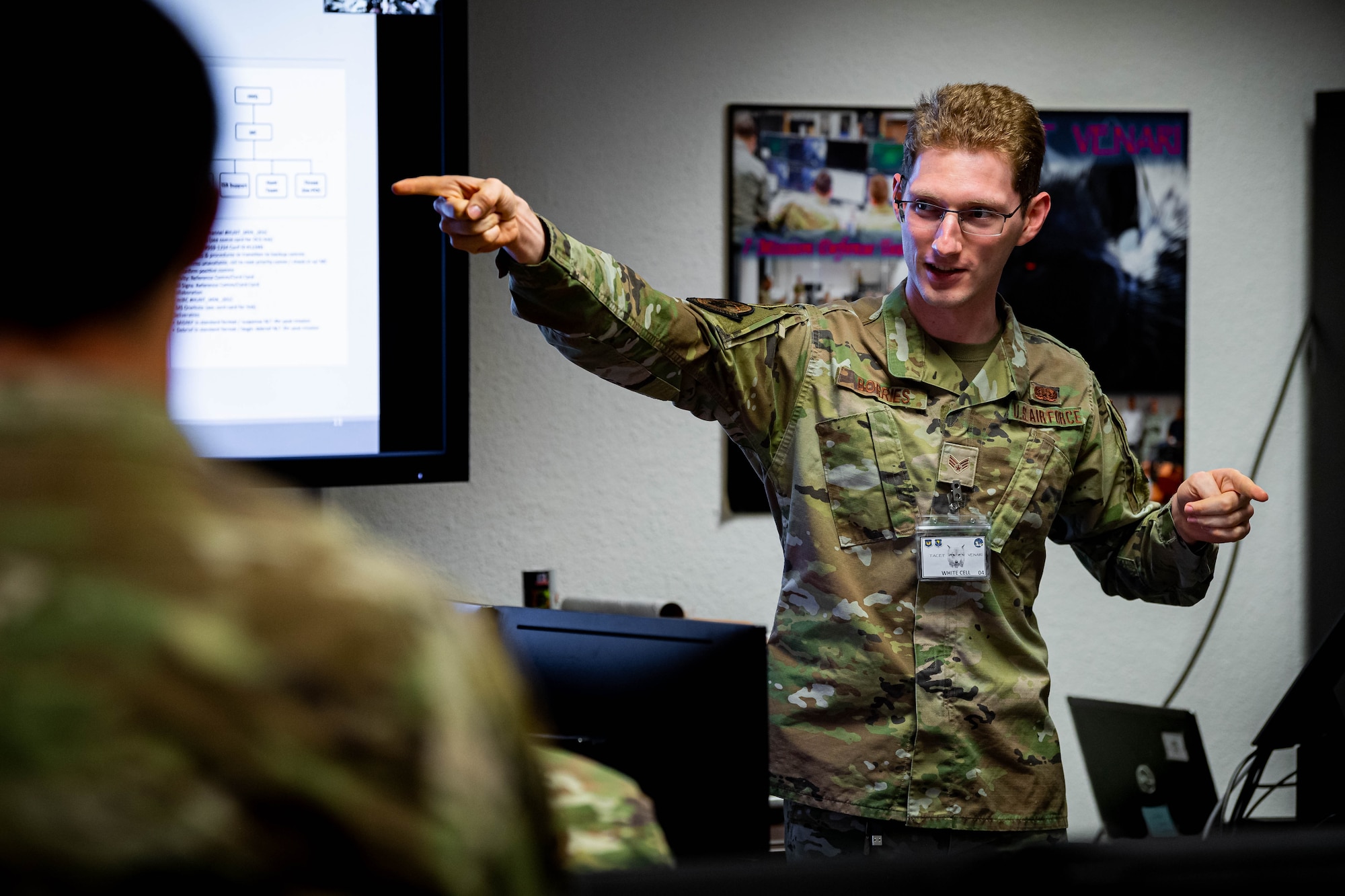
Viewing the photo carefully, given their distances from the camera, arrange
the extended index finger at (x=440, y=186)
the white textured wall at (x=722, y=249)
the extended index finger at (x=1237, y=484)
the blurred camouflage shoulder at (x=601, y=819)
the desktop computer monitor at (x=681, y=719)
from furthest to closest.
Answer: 1. the white textured wall at (x=722, y=249)
2. the extended index finger at (x=1237, y=484)
3. the extended index finger at (x=440, y=186)
4. the desktop computer monitor at (x=681, y=719)
5. the blurred camouflage shoulder at (x=601, y=819)

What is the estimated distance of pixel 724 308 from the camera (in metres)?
1.61

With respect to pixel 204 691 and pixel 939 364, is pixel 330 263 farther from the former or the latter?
pixel 204 691

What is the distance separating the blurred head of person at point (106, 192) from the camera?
41cm

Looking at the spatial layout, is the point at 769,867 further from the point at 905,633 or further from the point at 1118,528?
the point at 1118,528

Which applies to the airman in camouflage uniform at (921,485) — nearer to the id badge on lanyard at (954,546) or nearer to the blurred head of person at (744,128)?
the id badge on lanyard at (954,546)

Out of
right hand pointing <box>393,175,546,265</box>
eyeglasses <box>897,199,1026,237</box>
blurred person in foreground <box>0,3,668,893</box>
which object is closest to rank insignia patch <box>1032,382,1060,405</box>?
eyeglasses <box>897,199,1026,237</box>

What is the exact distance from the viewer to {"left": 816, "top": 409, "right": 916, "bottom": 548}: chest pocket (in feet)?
5.17

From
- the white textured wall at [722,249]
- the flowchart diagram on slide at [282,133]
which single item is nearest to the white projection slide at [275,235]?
the flowchart diagram on slide at [282,133]

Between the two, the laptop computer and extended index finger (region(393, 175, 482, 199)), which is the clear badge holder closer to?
extended index finger (region(393, 175, 482, 199))

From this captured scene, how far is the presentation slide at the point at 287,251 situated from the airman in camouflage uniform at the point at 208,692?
5.79ft

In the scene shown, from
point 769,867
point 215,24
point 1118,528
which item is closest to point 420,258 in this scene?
point 215,24

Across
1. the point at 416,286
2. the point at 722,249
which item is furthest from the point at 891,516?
the point at 722,249

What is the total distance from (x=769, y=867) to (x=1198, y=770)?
197 centimetres

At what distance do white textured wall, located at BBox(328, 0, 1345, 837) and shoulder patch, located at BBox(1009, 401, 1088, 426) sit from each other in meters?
1.03
